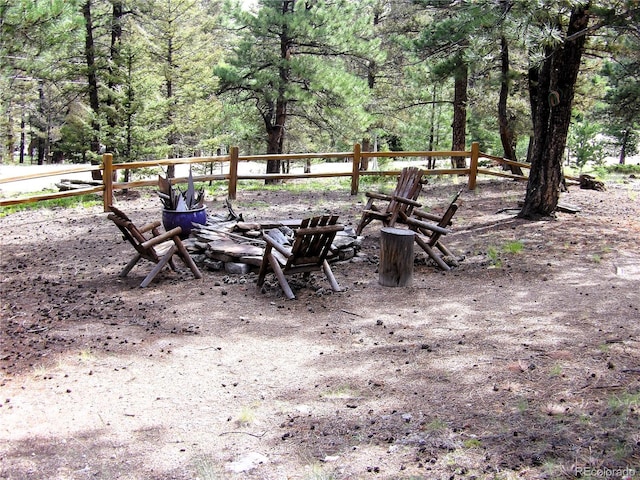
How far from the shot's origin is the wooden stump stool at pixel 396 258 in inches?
292

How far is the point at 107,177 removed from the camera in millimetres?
11438

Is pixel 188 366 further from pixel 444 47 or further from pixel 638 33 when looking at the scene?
pixel 444 47

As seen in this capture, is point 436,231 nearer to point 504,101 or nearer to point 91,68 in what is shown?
point 504,101

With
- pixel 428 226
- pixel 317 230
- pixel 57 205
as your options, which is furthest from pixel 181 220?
pixel 57 205

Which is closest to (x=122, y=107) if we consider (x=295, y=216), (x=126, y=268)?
(x=295, y=216)

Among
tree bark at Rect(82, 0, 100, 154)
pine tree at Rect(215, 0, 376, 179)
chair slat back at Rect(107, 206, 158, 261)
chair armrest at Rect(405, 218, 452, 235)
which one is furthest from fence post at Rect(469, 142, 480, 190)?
tree bark at Rect(82, 0, 100, 154)

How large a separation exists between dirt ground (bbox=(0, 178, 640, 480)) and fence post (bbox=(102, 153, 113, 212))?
8.83 feet

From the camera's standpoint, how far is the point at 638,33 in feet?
25.2

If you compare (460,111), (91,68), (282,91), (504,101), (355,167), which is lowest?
(355,167)

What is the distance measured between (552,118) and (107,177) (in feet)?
26.1

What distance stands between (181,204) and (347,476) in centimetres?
612

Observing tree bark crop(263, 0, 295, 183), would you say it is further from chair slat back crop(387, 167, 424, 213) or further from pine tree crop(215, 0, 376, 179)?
chair slat back crop(387, 167, 424, 213)

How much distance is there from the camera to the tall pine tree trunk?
10055 mm

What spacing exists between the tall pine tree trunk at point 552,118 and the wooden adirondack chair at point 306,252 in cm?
509
